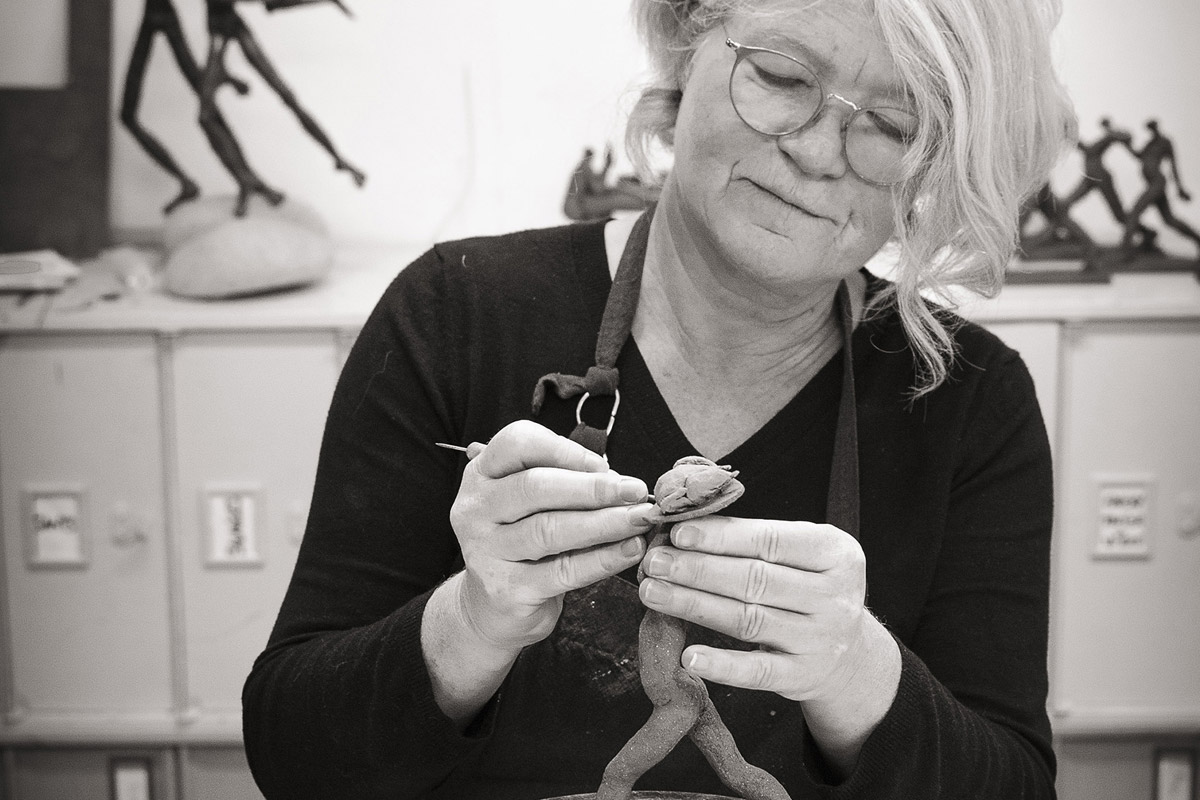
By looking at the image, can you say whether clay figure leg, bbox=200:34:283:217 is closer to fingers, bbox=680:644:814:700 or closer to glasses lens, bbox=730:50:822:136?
glasses lens, bbox=730:50:822:136

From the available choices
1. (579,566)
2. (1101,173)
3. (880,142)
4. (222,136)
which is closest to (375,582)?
(579,566)

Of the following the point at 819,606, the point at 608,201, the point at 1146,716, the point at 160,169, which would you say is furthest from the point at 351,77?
the point at 1146,716

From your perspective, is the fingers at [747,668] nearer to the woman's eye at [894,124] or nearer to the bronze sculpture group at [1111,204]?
the woman's eye at [894,124]

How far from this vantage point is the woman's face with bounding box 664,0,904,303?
1.07 meters

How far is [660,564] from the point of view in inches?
35.5

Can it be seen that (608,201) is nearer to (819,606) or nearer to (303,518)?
(303,518)

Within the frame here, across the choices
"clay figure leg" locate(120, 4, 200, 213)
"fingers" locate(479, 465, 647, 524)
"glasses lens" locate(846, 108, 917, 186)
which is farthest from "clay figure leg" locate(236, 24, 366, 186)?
"fingers" locate(479, 465, 647, 524)

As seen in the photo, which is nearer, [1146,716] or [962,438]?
[962,438]

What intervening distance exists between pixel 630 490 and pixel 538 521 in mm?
75

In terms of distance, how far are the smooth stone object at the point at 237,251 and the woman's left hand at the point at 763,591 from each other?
1.35 meters

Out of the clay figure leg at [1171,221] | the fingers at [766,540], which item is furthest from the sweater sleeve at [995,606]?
the clay figure leg at [1171,221]

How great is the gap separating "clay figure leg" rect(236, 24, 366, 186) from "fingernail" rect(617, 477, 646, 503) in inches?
58.4

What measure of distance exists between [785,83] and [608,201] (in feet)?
3.73

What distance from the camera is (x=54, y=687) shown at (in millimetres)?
2137
